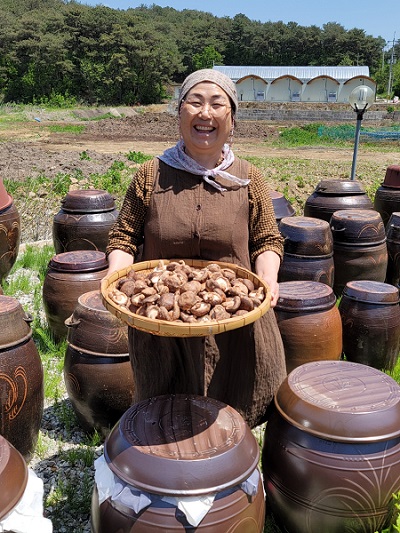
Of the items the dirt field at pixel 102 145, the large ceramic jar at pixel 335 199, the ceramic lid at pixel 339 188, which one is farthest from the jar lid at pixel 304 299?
the dirt field at pixel 102 145

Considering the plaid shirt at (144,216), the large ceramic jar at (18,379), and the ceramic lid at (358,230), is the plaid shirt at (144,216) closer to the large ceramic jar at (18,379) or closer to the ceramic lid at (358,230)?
the large ceramic jar at (18,379)

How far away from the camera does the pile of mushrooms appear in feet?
6.23

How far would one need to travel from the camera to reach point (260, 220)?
2424 millimetres

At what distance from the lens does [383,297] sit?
13.1 feet

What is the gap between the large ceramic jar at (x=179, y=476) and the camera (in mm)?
1756

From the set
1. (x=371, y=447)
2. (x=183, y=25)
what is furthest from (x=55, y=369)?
(x=183, y=25)

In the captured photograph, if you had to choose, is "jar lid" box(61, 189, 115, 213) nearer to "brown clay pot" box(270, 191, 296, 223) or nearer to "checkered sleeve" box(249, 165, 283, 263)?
"brown clay pot" box(270, 191, 296, 223)

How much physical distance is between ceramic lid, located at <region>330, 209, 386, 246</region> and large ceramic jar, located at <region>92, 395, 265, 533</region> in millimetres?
3418

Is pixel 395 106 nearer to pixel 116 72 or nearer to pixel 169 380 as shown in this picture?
pixel 116 72

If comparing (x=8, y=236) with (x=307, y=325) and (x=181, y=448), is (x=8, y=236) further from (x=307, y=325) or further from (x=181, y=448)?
(x=181, y=448)

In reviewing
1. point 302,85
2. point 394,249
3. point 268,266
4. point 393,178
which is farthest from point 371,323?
point 302,85

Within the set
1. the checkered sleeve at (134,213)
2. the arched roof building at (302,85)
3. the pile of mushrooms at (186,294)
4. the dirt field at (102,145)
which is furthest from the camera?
the arched roof building at (302,85)

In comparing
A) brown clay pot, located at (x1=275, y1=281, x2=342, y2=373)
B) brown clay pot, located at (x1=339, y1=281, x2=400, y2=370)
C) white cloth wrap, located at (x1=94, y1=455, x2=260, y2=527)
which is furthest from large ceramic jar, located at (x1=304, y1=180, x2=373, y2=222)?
white cloth wrap, located at (x1=94, y1=455, x2=260, y2=527)

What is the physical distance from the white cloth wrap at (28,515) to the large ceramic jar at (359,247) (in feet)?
12.9
